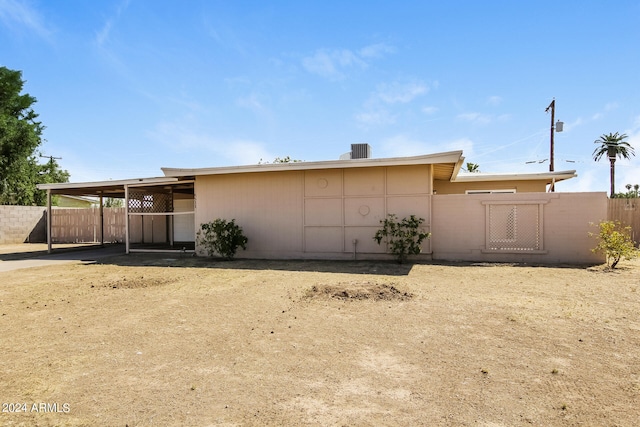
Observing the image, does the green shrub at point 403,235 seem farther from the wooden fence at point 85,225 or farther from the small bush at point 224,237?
the wooden fence at point 85,225

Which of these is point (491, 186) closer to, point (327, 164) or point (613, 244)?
point (613, 244)

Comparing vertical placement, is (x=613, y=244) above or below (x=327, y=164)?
below

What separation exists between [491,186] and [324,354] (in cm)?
1139

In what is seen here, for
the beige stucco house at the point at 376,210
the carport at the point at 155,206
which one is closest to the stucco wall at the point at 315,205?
the beige stucco house at the point at 376,210

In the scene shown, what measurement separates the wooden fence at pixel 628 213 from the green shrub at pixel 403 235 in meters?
9.88

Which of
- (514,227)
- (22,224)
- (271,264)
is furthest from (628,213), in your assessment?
(22,224)

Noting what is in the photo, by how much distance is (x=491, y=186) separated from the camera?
12.5 m

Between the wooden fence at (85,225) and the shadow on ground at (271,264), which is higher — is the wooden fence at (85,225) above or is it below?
above

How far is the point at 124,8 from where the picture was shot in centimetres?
784

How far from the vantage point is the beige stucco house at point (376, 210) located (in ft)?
28.7

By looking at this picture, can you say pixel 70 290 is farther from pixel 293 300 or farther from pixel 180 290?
pixel 293 300

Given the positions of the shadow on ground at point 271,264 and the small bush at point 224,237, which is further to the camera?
the small bush at point 224,237

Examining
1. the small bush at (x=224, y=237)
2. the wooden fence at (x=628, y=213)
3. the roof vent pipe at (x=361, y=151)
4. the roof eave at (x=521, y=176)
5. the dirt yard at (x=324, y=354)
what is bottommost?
the dirt yard at (x=324, y=354)

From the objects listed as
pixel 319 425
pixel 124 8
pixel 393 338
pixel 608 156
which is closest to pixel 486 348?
pixel 393 338
